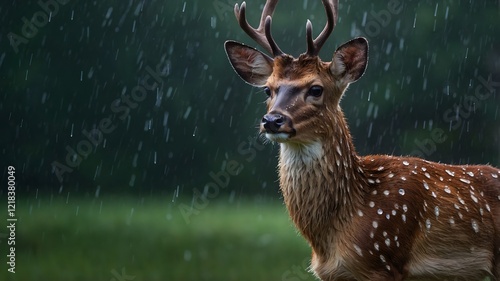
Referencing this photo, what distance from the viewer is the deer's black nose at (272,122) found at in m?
6.25

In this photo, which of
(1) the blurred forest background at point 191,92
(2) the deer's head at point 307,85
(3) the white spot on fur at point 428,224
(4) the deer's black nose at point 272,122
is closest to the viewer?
(4) the deer's black nose at point 272,122

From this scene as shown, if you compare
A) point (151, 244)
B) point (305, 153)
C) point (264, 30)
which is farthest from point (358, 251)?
point (151, 244)

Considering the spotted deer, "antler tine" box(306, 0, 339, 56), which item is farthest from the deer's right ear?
"antler tine" box(306, 0, 339, 56)

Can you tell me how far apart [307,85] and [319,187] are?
2.13ft

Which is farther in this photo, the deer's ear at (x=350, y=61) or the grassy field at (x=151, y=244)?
the grassy field at (x=151, y=244)

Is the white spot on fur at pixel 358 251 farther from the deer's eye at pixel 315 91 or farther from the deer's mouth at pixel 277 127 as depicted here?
the deer's eye at pixel 315 91

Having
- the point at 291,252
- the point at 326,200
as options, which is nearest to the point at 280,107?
the point at 326,200

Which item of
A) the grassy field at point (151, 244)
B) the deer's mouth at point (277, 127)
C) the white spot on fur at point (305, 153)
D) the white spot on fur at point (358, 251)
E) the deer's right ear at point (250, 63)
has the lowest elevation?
the grassy field at point (151, 244)

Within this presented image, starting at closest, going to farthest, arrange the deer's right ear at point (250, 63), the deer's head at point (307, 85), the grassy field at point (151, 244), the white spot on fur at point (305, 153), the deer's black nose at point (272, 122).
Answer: the deer's black nose at point (272, 122)
the deer's head at point (307, 85)
the white spot on fur at point (305, 153)
the deer's right ear at point (250, 63)
the grassy field at point (151, 244)

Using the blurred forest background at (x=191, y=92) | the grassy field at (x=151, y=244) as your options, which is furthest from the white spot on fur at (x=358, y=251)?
the blurred forest background at (x=191, y=92)

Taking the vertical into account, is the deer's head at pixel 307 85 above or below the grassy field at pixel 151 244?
above

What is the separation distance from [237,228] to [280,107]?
8029 mm

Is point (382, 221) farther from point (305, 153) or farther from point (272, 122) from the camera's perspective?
point (272, 122)

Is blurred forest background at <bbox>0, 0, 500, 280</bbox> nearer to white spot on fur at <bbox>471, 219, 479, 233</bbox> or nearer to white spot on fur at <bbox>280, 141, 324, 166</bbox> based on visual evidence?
white spot on fur at <bbox>471, 219, 479, 233</bbox>
